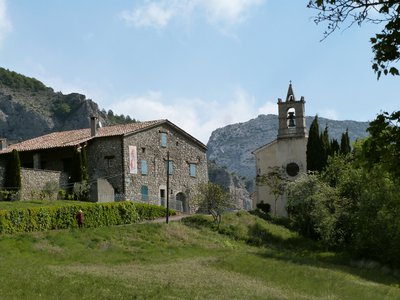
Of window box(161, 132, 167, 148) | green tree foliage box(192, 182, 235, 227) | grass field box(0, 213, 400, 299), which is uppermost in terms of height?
window box(161, 132, 167, 148)

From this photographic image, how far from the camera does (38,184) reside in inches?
1890

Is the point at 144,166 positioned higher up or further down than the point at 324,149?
further down

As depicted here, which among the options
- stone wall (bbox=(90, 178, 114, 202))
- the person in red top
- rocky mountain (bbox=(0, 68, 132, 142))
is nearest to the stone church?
stone wall (bbox=(90, 178, 114, 202))

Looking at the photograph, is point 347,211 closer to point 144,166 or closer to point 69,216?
point 144,166

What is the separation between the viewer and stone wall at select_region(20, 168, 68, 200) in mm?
46969

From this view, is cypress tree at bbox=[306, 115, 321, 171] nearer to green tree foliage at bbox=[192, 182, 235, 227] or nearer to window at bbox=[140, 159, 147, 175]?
green tree foliage at bbox=[192, 182, 235, 227]

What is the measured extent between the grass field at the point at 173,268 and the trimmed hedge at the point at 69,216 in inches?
62.5

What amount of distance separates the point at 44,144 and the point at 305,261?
1188 inches

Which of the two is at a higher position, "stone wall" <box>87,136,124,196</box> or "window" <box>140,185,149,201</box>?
"stone wall" <box>87,136,124,196</box>

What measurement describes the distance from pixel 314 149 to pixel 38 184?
2763 centimetres

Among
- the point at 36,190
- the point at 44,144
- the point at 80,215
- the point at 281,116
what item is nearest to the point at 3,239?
the point at 80,215

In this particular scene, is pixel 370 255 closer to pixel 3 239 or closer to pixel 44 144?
pixel 3 239

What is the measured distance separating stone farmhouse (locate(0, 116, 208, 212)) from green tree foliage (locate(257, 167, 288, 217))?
7726 millimetres

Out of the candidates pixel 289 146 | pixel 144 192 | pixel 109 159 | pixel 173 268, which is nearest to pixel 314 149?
pixel 289 146
